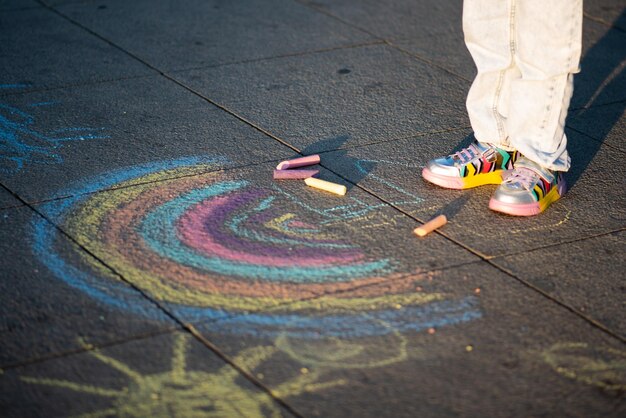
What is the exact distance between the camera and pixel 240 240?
3469 millimetres

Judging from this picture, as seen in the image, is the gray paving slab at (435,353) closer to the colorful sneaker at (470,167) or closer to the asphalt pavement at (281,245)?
the asphalt pavement at (281,245)

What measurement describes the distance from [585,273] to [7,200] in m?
2.30

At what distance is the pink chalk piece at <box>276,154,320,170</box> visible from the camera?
157 inches

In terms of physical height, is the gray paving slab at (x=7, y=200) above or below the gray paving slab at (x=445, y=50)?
below

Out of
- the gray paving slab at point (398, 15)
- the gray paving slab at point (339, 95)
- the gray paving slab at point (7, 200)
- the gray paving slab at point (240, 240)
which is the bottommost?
the gray paving slab at point (7, 200)

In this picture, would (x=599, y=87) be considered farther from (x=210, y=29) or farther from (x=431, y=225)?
(x=210, y=29)

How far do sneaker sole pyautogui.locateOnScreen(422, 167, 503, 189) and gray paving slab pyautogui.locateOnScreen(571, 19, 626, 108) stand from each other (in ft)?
3.82

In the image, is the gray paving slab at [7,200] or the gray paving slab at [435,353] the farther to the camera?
the gray paving slab at [7,200]

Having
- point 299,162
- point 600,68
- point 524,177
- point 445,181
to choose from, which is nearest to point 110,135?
point 299,162

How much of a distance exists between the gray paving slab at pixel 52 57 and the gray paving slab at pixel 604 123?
7.77 feet

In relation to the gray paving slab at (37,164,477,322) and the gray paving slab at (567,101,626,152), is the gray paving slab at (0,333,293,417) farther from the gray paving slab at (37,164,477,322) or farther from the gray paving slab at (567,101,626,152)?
the gray paving slab at (567,101,626,152)

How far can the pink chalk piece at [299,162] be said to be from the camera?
3.98 metres

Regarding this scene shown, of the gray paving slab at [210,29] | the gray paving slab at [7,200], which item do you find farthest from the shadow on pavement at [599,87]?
the gray paving slab at [7,200]

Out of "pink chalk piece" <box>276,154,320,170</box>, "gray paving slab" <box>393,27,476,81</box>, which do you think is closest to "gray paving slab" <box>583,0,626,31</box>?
"gray paving slab" <box>393,27,476,81</box>
